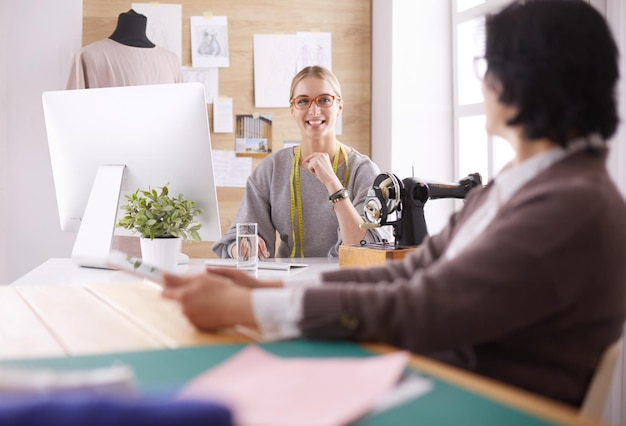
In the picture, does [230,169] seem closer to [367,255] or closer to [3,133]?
[3,133]

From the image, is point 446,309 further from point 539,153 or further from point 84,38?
point 84,38

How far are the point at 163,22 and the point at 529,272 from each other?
364 cm

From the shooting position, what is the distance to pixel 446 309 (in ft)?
3.18

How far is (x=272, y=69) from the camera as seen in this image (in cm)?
432

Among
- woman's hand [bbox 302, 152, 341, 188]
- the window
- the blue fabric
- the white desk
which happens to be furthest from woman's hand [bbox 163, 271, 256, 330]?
the window

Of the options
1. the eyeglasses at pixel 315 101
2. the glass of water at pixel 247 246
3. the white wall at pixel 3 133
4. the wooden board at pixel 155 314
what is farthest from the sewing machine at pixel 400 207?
the white wall at pixel 3 133

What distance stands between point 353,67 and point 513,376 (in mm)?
3575

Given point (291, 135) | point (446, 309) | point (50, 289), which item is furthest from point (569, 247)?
point (291, 135)

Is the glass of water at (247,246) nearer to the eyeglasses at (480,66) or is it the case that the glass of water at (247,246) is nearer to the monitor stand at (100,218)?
the monitor stand at (100,218)

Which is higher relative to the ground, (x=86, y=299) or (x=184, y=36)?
(x=184, y=36)

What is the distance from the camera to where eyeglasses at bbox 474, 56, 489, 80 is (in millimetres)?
1215

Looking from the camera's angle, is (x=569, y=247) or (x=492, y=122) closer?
(x=569, y=247)

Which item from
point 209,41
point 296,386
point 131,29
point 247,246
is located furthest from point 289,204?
point 296,386

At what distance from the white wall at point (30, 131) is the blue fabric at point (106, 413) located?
12.2ft
